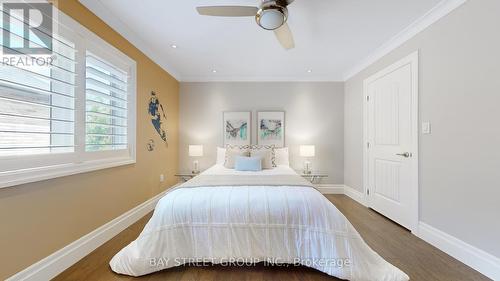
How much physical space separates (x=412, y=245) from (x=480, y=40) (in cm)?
206

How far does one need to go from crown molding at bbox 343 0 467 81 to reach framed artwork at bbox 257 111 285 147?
1756mm

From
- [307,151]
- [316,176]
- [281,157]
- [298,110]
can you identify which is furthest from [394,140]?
[298,110]

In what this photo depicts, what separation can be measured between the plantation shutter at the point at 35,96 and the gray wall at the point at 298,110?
2.64m

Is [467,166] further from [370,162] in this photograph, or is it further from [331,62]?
[331,62]

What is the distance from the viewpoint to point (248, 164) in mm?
3336

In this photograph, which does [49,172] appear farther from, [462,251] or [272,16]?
[462,251]

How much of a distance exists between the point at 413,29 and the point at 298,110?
2.24 metres

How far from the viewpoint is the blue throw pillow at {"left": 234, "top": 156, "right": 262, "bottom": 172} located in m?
3.32

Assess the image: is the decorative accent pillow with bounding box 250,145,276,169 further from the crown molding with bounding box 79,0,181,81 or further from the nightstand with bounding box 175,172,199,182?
the crown molding with bounding box 79,0,181,81

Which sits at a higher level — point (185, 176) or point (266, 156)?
point (266, 156)

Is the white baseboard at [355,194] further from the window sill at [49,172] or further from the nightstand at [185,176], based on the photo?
the window sill at [49,172]

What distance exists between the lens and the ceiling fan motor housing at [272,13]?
1848 mm

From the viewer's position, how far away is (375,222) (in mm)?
2891

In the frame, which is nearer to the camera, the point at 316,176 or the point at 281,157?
the point at 281,157
